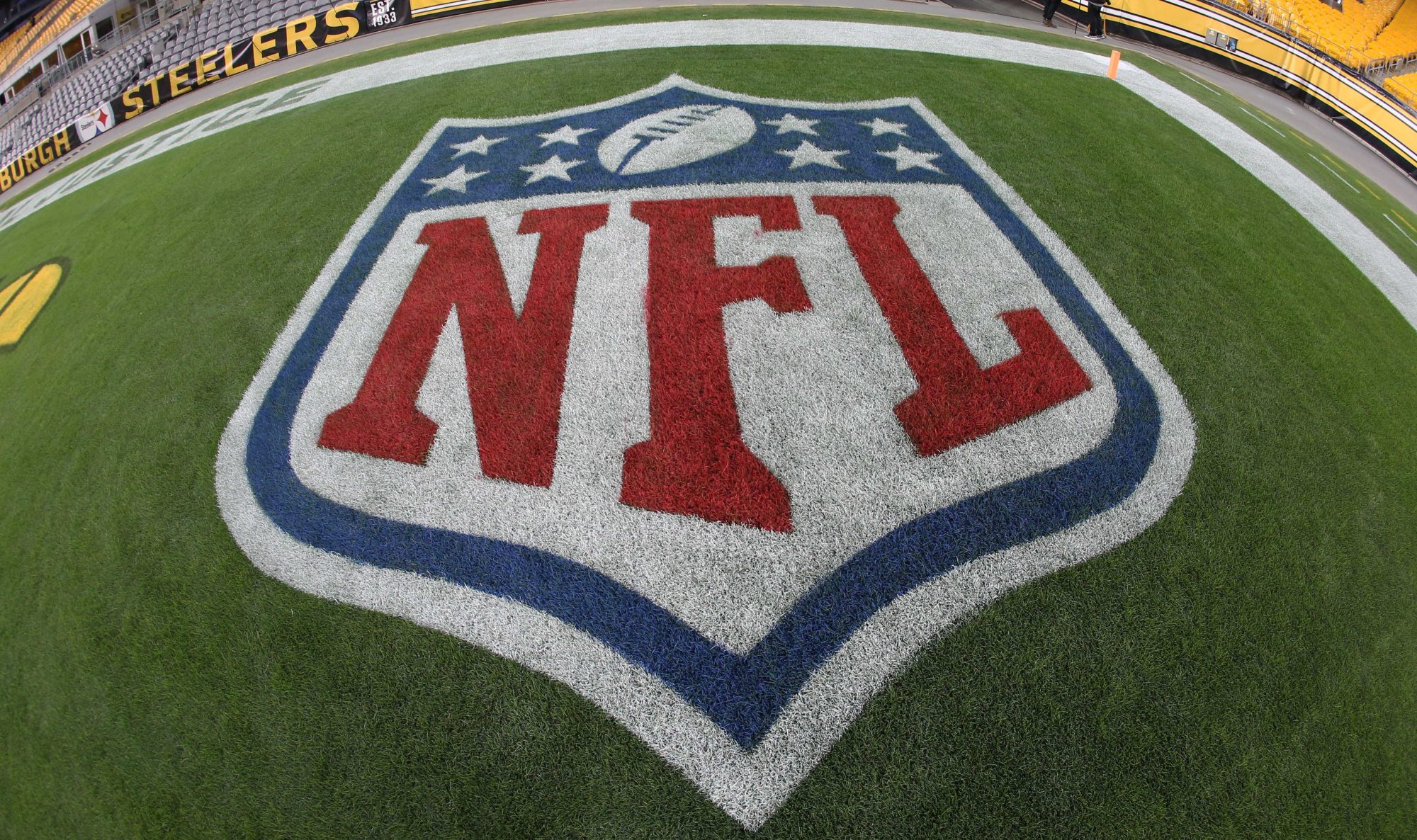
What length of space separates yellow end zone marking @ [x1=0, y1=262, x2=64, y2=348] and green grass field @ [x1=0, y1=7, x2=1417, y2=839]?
3.62ft

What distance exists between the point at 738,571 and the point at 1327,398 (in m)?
4.72

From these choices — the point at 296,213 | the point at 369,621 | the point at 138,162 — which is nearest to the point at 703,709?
the point at 369,621

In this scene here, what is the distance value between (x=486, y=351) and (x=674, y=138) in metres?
3.79

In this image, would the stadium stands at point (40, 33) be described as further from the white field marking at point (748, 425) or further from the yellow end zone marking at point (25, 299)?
the white field marking at point (748, 425)

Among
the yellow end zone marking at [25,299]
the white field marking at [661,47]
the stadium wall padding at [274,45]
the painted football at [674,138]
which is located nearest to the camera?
the painted football at [674,138]

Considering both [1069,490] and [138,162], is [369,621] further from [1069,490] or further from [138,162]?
[138,162]

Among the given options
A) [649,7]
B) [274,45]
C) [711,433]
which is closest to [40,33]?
[274,45]

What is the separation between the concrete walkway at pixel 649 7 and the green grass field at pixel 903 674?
290 inches

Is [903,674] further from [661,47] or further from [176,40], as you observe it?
[176,40]

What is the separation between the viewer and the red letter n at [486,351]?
191 inches

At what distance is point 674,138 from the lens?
7883 mm

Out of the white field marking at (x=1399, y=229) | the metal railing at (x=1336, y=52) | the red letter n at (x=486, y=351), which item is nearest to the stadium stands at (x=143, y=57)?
the red letter n at (x=486, y=351)

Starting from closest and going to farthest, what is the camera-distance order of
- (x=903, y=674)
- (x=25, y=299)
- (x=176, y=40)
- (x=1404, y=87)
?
(x=903, y=674) < (x=25, y=299) < (x=1404, y=87) < (x=176, y=40)

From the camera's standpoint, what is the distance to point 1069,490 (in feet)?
14.3
